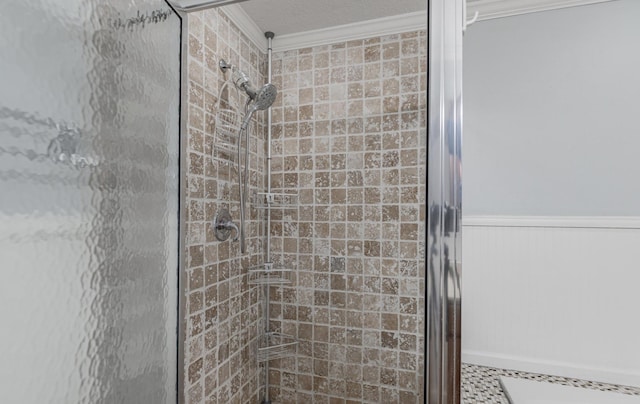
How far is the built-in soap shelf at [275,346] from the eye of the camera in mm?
1454

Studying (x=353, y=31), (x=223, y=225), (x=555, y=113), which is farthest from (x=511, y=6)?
(x=223, y=225)

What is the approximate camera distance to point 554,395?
1.25 metres

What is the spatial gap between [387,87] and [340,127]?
0.26 meters

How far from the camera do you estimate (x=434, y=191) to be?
0.63 meters

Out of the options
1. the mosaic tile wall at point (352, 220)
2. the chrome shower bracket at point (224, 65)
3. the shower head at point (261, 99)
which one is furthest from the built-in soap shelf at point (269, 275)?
the chrome shower bracket at point (224, 65)

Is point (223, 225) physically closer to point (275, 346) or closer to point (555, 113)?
point (275, 346)

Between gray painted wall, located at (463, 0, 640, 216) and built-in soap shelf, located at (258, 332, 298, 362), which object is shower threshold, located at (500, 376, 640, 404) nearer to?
gray painted wall, located at (463, 0, 640, 216)

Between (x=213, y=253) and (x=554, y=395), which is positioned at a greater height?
(x=213, y=253)

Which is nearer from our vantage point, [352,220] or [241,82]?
[241,82]

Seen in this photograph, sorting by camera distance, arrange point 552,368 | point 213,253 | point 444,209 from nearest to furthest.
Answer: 1. point 444,209
2. point 213,253
3. point 552,368

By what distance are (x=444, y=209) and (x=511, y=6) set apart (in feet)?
4.04

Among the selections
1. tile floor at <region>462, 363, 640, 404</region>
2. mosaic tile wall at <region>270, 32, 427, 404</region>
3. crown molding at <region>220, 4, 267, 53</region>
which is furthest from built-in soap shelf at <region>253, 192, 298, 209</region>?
tile floor at <region>462, 363, 640, 404</region>

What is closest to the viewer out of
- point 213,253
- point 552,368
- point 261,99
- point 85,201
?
point 85,201

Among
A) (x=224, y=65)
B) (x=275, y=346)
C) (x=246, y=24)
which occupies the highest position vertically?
(x=246, y=24)
